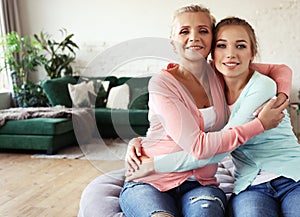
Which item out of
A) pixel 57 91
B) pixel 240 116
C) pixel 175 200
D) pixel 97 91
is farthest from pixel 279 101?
pixel 57 91

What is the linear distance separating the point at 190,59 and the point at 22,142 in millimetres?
3319

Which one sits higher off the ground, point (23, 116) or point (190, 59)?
point (190, 59)

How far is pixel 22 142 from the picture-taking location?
168 inches

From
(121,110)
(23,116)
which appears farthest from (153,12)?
(121,110)

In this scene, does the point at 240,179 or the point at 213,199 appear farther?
the point at 240,179

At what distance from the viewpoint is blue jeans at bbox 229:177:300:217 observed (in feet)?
4.01

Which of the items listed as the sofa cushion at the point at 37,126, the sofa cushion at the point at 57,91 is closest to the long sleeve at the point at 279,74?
the sofa cushion at the point at 37,126

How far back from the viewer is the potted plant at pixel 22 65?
5.37 meters

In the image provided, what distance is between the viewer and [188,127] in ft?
4.30

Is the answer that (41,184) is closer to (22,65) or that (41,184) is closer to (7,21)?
(22,65)

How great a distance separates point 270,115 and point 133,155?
0.54 metres

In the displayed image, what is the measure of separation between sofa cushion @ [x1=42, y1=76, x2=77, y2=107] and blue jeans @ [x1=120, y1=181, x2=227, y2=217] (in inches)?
149

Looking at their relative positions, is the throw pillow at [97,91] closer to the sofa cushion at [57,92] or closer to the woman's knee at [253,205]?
the sofa cushion at [57,92]

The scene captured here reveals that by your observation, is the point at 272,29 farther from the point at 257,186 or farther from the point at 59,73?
the point at 257,186
